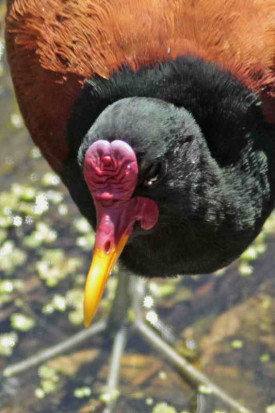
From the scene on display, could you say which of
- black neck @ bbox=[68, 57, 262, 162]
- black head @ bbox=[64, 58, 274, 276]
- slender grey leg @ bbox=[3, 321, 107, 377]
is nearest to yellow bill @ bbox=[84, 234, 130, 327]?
black head @ bbox=[64, 58, 274, 276]

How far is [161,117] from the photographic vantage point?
2.91 m

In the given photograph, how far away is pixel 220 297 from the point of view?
4629 millimetres

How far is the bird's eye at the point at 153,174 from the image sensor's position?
2.89 metres

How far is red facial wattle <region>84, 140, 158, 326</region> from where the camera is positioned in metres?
2.85

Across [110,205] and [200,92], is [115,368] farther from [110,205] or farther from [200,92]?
[200,92]

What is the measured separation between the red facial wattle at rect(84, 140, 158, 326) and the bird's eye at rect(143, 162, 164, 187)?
46 millimetres

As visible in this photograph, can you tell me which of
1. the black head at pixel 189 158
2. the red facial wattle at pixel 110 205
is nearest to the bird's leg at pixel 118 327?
the black head at pixel 189 158

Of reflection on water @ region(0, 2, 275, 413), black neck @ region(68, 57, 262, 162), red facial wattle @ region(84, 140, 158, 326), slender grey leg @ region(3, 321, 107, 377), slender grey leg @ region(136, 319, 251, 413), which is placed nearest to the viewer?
red facial wattle @ region(84, 140, 158, 326)

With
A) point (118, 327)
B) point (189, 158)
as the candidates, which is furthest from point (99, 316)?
point (189, 158)

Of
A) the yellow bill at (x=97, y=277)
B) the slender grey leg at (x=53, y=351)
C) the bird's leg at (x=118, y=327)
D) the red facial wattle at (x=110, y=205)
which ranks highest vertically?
the red facial wattle at (x=110, y=205)

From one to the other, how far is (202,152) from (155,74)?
314 mm

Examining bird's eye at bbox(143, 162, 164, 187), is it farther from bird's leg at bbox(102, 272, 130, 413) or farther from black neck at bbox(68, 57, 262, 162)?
bird's leg at bbox(102, 272, 130, 413)

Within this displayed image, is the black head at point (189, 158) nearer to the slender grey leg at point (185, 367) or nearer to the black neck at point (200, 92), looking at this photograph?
the black neck at point (200, 92)

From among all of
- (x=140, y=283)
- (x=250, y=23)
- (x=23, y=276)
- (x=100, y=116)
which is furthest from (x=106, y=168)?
(x=23, y=276)
